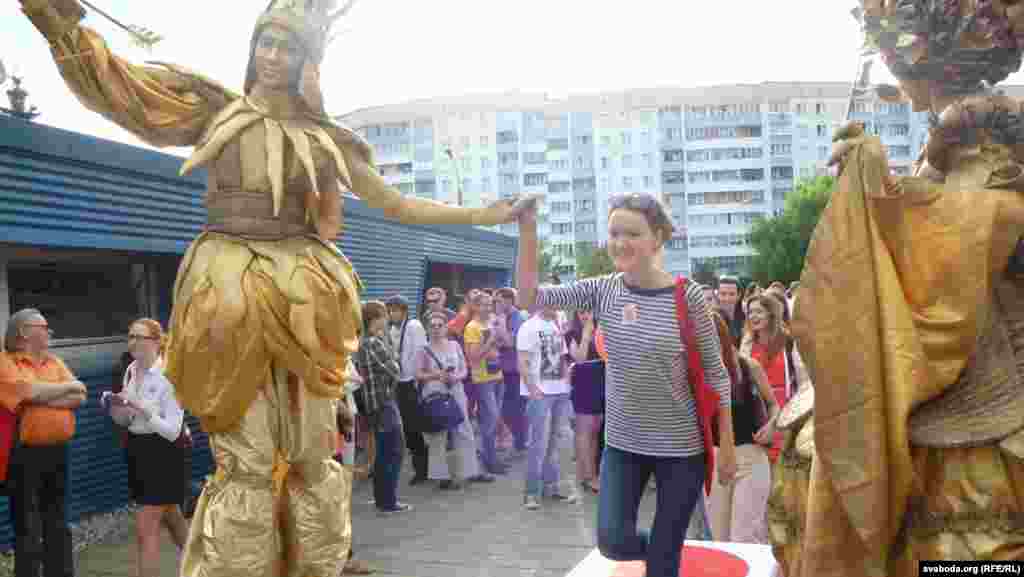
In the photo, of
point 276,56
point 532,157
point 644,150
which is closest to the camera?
point 276,56

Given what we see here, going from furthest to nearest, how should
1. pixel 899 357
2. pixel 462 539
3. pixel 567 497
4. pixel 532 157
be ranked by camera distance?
1. pixel 532 157
2. pixel 567 497
3. pixel 462 539
4. pixel 899 357

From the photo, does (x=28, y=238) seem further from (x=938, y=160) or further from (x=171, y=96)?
(x=938, y=160)

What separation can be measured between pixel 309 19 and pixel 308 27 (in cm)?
3

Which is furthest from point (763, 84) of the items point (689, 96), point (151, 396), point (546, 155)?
point (151, 396)

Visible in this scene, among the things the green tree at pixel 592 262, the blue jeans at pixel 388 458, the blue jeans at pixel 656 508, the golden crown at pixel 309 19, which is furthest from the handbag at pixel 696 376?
the green tree at pixel 592 262

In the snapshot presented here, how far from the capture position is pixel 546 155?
70.4 metres

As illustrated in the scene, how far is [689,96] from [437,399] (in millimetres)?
63269

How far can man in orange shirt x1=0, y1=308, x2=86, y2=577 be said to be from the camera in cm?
472

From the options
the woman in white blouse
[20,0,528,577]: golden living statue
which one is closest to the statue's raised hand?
[20,0,528,577]: golden living statue

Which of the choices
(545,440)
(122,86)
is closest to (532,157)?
(545,440)

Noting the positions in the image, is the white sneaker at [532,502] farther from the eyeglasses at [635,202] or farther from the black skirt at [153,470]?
the eyeglasses at [635,202]

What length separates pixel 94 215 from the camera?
688cm

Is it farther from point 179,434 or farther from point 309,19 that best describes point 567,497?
point 309,19

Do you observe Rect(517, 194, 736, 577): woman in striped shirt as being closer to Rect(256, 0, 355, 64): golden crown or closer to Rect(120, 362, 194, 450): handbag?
Rect(256, 0, 355, 64): golden crown
